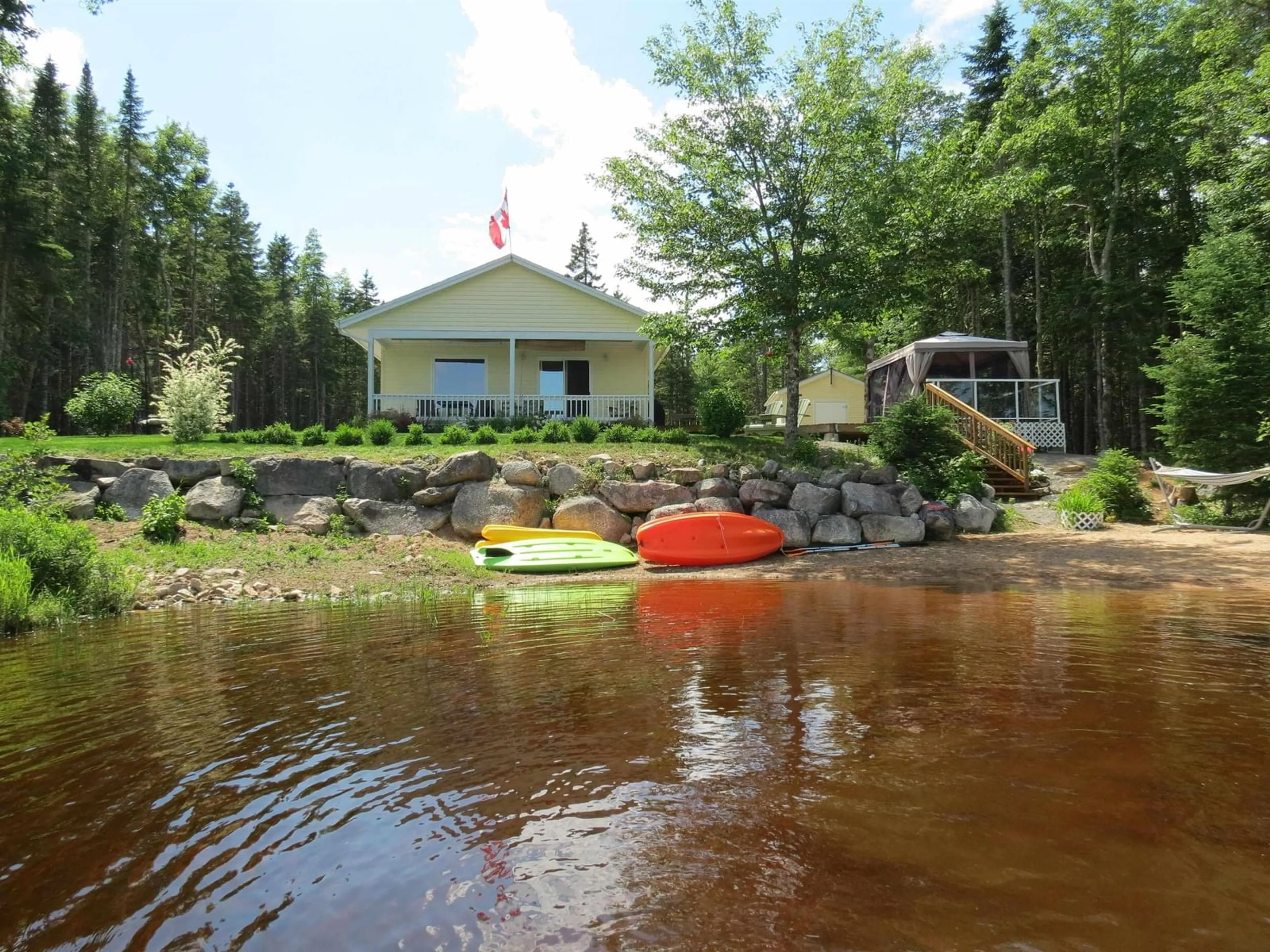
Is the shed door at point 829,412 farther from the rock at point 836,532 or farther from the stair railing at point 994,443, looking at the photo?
the rock at point 836,532

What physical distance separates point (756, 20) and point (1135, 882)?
17.1 m

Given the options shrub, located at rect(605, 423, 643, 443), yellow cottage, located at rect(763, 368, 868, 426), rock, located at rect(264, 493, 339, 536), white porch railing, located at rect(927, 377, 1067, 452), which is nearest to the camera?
rock, located at rect(264, 493, 339, 536)

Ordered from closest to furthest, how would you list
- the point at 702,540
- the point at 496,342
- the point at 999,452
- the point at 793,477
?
the point at 702,540
the point at 793,477
the point at 999,452
the point at 496,342

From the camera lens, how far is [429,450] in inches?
567

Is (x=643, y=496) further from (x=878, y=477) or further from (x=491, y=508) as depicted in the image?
(x=878, y=477)

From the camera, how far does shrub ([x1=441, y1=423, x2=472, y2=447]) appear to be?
1528 centimetres

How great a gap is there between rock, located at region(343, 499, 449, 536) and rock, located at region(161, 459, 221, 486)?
109 inches

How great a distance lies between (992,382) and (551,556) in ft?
47.3

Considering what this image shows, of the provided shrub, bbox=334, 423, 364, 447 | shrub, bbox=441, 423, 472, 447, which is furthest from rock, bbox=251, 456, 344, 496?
shrub, bbox=441, 423, 472, 447

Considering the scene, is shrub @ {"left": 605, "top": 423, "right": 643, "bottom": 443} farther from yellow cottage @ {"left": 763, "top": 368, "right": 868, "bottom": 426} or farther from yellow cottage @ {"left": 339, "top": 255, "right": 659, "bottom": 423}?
yellow cottage @ {"left": 763, "top": 368, "right": 868, "bottom": 426}

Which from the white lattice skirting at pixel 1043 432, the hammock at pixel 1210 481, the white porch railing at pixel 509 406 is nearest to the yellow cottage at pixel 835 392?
the white lattice skirting at pixel 1043 432

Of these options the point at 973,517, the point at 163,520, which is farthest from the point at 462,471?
the point at 973,517

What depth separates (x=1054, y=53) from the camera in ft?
70.1

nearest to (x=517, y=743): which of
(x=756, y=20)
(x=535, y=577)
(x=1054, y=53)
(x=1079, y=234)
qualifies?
(x=535, y=577)
